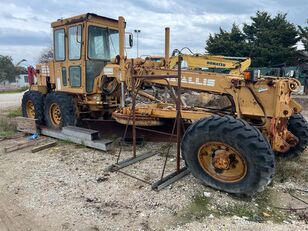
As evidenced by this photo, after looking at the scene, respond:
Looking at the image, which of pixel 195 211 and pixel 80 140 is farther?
pixel 80 140

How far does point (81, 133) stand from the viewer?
6.91 meters

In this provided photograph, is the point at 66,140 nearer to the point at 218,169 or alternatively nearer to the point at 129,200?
the point at 129,200

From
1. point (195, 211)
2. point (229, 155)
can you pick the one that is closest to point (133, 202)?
point (195, 211)

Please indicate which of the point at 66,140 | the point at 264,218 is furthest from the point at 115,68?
the point at 264,218

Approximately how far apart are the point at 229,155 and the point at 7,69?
5106cm

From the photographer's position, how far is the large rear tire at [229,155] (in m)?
4.04

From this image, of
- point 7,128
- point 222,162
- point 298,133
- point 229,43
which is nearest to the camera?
point 222,162

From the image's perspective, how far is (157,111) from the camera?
615 centimetres

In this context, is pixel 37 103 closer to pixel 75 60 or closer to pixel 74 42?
pixel 75 60

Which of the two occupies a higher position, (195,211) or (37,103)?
(37,103)

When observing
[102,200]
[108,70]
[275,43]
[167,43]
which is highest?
[275,43]

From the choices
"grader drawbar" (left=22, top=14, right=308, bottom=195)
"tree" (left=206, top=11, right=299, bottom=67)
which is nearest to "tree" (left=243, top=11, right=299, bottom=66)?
"tree" (left=206, top=11, right=299, bottom=67)

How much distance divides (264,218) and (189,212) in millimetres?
897

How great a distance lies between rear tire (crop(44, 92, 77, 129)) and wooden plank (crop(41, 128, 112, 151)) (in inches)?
9.1
